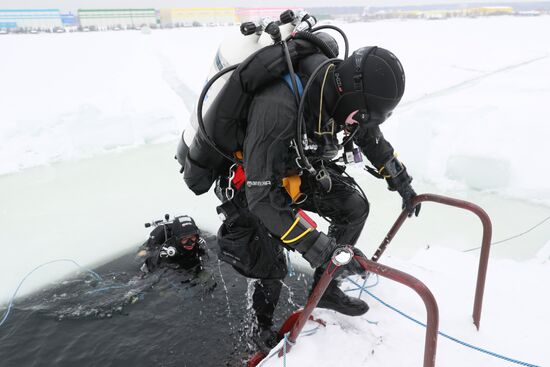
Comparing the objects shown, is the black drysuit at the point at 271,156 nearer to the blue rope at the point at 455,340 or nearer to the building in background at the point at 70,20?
the blue rope at the point at 455,340

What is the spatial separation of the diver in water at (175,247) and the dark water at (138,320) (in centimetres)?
10

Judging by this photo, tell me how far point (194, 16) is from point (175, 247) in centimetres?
4915

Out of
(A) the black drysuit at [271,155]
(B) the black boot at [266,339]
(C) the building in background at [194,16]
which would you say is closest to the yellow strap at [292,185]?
(A) the black drysuit at [271,155]

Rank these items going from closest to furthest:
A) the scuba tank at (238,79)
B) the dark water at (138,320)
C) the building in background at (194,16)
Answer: the scuba tank at (238,79)
the dark water at (138,320)
the building in background at (194,16)

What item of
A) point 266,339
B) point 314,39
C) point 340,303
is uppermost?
point 314,39

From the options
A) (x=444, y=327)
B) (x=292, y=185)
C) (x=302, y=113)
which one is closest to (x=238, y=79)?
(x=302, y=113)

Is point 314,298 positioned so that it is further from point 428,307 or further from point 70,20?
point 70,20

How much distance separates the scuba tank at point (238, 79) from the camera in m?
1.65

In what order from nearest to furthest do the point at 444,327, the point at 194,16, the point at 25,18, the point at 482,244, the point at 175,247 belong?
the point at 482,244, the point at 444,327, the point at 175,247, the point at 25,18, the point at 194,16

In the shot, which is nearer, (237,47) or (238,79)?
(238,79)

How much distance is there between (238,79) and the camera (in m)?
1.66

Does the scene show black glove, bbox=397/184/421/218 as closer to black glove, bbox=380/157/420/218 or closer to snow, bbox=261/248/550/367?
black glove, bbox=380/157/420/218

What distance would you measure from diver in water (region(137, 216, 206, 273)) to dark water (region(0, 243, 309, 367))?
0.32ft

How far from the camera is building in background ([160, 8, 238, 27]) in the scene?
45219mm
